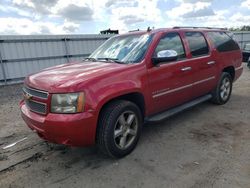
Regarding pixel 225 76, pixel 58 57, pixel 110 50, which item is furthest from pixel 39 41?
pixel 225 76

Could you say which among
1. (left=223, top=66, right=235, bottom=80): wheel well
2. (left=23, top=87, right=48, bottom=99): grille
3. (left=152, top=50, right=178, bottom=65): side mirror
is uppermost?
(left=152, top=50, right=178, bottom=65): side mirror

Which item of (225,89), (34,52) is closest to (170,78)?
(225,89)

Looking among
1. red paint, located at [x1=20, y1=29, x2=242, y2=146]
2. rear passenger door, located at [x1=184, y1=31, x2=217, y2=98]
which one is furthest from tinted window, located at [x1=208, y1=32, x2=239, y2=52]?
red paint, located at [x1=20, y1=29, x2=242, y2=146]

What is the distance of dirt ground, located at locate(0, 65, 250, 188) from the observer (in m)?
3.18

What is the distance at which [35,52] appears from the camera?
11.1 meters

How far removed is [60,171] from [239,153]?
264cm

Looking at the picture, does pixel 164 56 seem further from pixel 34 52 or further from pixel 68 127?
pixel 34 52

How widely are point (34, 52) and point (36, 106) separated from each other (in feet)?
27.4

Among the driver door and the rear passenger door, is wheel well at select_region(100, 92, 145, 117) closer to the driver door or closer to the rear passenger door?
the driver door

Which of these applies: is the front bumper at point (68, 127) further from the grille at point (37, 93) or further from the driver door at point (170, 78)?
the driver door at point (170, 78)

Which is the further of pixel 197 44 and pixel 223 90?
pixel 223 90

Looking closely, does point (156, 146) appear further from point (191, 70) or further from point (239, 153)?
point (191, 70)

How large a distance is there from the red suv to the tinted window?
25cm

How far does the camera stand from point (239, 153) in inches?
148
